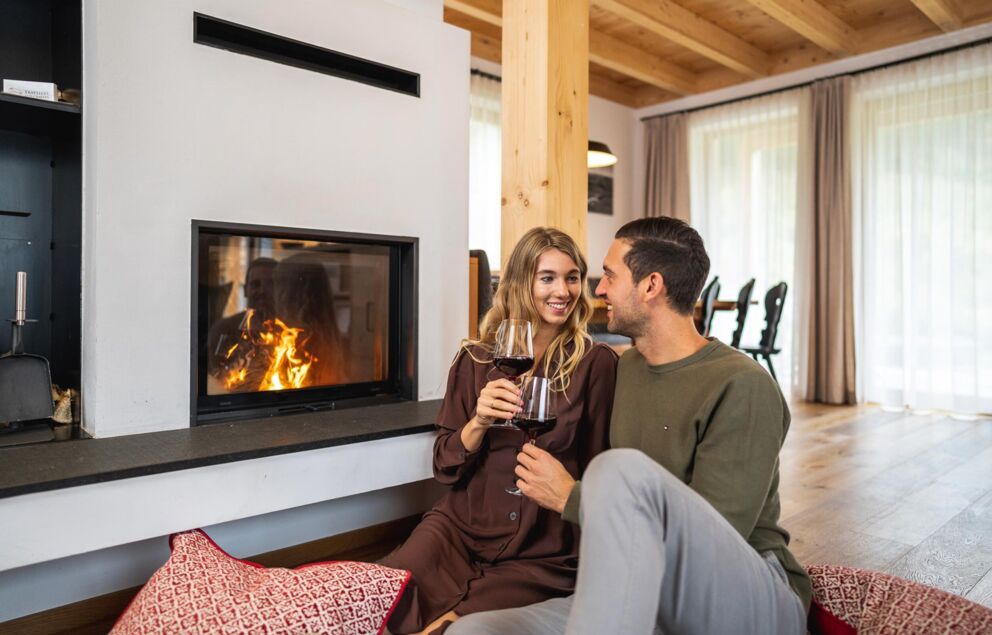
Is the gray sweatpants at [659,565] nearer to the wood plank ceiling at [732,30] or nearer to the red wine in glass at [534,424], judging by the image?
the red wine in glass at [534,424]

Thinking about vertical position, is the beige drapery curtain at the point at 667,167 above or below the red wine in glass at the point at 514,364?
above

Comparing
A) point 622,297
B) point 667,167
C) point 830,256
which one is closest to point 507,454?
point 622,297

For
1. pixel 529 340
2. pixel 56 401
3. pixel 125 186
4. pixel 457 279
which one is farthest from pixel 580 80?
pixel 56 401

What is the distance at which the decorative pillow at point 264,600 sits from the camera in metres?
1.36

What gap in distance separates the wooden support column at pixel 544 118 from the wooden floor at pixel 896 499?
138 cm

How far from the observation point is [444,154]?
2.52 meters

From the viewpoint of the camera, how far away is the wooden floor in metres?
2.17

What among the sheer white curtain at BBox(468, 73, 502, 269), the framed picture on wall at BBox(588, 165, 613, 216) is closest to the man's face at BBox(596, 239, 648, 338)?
the sheer white curtain at BBox(468, 73, 502, 269)

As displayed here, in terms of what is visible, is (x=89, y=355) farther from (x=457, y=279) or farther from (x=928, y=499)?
(x=928, y=499)

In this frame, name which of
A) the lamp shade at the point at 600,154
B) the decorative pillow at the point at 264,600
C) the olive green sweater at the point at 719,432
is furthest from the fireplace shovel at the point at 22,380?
the lamp shade at the point at 600,154

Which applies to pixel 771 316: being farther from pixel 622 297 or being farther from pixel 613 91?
pixel 622 297

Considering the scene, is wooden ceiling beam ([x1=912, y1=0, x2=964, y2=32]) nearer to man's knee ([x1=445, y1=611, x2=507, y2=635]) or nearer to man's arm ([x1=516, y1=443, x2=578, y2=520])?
man's arm ([x1=516, y1=443, x2=578, y2=520])

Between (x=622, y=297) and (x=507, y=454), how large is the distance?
18.8 inches

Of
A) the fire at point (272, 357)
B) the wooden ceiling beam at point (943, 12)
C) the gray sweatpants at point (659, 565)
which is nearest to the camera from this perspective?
the gray sweatpants at point (659, 565)
